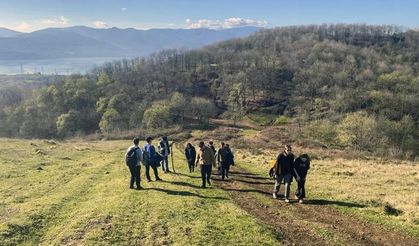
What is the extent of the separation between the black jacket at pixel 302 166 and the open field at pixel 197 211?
1.57 m

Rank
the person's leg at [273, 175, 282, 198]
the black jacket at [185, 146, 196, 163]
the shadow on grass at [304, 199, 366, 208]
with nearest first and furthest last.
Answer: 1. the shadow on grass at [304, 199, 366, 208]
2. the person's leg at [273, 175, 282, 198]
3. the black jacket at [185, 146, 196, 163]

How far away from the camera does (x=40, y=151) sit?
41.2 metres

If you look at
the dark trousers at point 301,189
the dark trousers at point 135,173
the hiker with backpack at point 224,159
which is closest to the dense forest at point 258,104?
the hiker with backpack at point 224,159

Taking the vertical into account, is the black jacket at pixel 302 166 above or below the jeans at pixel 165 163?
above

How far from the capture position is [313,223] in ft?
52.4

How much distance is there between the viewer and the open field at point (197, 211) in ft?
46.3

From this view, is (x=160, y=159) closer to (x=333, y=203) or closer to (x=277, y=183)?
(x=277, y=183)

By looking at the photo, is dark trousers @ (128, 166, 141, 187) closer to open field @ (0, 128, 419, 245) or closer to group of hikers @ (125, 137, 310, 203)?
group of hikers @ (125, 137, 310, 203)

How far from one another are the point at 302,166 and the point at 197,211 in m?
6.20

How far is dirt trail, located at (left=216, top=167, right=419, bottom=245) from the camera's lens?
46.1ft

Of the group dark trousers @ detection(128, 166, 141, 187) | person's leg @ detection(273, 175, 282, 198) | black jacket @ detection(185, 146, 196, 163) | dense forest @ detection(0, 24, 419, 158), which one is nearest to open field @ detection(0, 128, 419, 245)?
person's leg @ detection(273, 175, 282, 198)

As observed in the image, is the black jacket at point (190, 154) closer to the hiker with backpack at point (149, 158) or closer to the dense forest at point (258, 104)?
the hiker with backpack at point (149, 158)

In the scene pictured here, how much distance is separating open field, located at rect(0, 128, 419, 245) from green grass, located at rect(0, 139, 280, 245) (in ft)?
0.13

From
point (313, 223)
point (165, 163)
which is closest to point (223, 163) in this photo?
point (165, 163)
